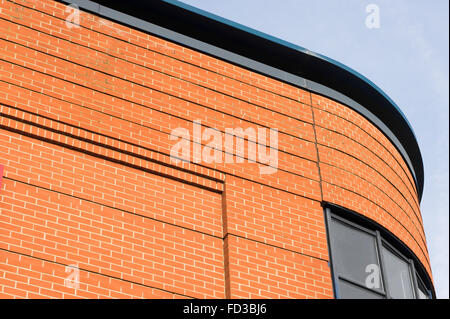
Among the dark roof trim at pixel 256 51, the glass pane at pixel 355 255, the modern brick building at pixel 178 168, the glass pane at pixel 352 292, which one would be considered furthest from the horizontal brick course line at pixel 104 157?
the dark roof trim at pixel 256 51

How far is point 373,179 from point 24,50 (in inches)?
233

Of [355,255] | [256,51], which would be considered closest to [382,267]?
[355,255]

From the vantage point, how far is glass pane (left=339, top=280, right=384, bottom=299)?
10156mm

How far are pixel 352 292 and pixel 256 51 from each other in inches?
163

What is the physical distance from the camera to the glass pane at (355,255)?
10.4 metres

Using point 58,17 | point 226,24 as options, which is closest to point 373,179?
point 226,24

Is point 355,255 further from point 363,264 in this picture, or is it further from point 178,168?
point 178,168

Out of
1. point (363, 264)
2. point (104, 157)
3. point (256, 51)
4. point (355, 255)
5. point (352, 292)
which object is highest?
point (256, 51)

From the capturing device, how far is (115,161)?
9500mm

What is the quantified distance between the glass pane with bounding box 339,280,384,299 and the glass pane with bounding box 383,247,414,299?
612 millimetres

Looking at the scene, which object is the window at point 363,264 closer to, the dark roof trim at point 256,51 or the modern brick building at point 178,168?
the modern brick building at point 178,168

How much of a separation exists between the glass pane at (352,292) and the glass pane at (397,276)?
61 centimetres

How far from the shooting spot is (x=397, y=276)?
37.9ft
